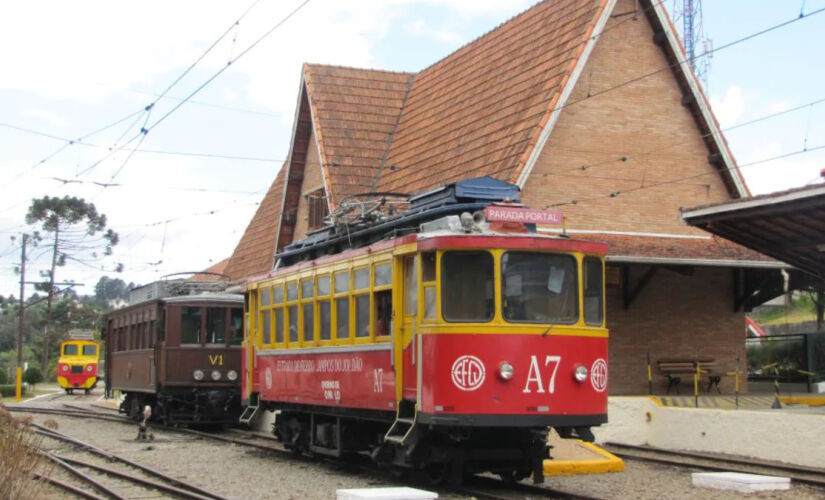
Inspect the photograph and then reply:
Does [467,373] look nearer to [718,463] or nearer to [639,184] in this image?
[718,463]

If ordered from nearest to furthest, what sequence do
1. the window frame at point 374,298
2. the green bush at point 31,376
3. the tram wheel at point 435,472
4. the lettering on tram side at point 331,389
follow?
1. the tram wheel at point 435,472
2. the window frame at point 374,298
3. the lettering on tram side at point 331,389
4. the green bush at point 31,376

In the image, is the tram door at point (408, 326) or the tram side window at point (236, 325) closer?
the tram door at point (408, 326)

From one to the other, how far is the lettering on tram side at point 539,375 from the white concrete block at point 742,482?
7.71ft

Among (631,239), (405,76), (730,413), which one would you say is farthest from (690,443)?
(405,76)

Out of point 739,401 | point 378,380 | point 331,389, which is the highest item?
point 378,380

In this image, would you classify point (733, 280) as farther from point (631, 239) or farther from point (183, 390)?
point (183, 390)

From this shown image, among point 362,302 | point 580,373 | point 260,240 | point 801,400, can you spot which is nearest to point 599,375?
point 580,373

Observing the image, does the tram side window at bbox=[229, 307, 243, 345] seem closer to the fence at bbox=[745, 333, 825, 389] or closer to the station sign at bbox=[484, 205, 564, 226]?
the station sign at bbox=[484, 205, 564, 226]

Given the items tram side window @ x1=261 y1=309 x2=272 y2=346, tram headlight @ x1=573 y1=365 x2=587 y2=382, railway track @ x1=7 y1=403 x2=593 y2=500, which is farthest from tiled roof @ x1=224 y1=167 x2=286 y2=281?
tram headlight @ x1=573 y1=365 x2=587 y2=382

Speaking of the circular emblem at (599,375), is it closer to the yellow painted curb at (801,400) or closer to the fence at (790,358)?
the yellow painted curb at (801,400)

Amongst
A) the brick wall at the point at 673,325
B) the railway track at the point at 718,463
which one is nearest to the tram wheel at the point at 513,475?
the railway track at the point at 718,463

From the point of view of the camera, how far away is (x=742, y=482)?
475 inches

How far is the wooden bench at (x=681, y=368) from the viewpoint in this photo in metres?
22.7

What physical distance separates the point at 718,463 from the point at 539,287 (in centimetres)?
536
